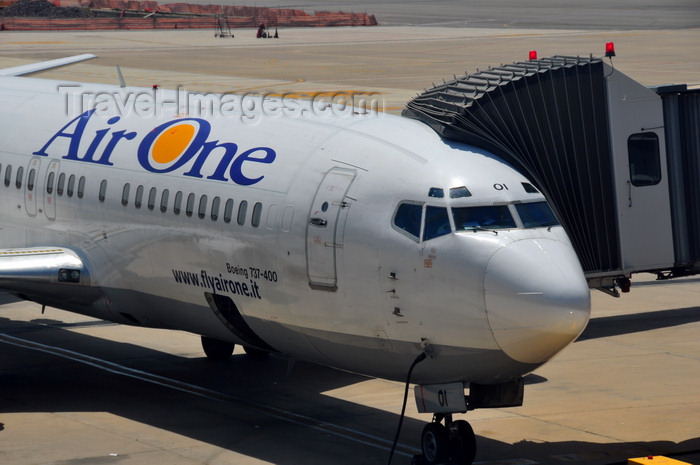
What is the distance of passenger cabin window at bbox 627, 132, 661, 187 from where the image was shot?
20703 millimetres

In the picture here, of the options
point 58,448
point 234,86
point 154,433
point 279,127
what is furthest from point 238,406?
point 234,86

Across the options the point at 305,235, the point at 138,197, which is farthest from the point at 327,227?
the point at 138,197

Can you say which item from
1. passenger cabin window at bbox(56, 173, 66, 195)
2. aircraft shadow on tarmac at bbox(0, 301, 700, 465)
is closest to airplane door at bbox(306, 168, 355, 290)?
aircraft shadow on tarmac at bbox(0, 301, 700, 465)

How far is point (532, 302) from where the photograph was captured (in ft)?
49.5

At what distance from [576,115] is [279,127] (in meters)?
4.95

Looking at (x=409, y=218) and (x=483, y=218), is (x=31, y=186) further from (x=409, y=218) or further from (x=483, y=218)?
(x=483, y=218)

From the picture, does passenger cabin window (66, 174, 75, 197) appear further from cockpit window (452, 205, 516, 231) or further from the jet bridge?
cockpit window (452, 205, 516, 231)

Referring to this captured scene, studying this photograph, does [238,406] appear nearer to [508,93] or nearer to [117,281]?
[117,281]

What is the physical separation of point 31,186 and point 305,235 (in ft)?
26.1

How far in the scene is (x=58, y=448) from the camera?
723 inches

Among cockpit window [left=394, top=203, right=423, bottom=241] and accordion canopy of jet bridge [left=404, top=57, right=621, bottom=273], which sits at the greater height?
accordion canopy of jet bridge [left=404, top=57, right=621, bottom=273]

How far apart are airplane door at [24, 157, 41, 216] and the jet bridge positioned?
7992 mm

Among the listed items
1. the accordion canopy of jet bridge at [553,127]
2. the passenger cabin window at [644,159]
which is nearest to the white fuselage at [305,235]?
the accordion canopy of jet bridge at [553,127]

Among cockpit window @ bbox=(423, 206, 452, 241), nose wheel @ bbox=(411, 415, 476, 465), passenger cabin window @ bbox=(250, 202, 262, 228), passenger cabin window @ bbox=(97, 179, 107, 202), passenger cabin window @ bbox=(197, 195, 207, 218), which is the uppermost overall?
passenger cabin window @ bbox=(97, 179, 107, 202)
